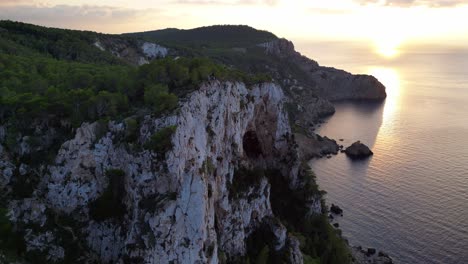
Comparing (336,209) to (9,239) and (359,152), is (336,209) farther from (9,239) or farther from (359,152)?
(9,239)

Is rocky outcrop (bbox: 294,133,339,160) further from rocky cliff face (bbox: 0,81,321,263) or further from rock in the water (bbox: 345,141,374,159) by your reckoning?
rocky cliff face (bbox: 0,81,321,263)

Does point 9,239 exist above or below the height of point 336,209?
above

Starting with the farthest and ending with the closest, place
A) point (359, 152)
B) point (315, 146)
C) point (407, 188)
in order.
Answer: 1. point (315, 146)
2. point (359, 152)
3. point (407, 188)

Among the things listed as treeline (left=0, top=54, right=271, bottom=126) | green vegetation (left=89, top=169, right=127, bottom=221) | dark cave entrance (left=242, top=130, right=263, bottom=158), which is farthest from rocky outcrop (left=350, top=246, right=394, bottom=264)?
green vegetation (left=89, top=169, right=127, bottom=221)

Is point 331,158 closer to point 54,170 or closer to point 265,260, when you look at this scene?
point 265,260

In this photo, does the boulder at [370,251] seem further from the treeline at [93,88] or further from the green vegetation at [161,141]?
the green vegetation at [161,141]

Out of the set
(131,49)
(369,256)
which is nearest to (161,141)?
(369,256)

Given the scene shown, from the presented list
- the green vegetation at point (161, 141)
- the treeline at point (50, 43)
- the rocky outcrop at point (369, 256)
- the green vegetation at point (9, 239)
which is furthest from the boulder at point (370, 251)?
the treeline at point (50, 43)
